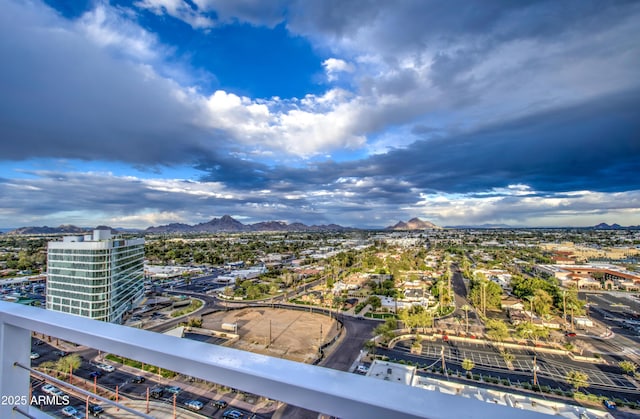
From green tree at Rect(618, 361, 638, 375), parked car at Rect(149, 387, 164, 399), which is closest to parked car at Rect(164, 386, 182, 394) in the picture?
parked car at Rect(149, 387, 164, 399)

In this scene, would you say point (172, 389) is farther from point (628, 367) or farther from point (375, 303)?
point (628, 367)

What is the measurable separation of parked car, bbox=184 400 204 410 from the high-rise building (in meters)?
5.98

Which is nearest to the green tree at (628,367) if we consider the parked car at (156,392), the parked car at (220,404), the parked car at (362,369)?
the parked car at (362,369)

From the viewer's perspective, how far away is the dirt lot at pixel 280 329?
839 cm

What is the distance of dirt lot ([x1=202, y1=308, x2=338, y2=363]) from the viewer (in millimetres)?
8391

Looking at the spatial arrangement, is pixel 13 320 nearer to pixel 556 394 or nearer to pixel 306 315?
pixel 556 394

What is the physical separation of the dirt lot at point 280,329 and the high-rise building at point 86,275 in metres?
3.07

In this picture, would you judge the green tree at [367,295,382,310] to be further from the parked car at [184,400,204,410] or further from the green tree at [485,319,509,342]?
the parked car at [184,400,204,410]

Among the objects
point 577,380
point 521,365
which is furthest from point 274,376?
point 521,365

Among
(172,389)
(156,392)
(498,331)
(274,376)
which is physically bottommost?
(498,331)

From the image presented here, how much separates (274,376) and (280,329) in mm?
10464

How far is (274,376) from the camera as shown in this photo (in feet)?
1.47

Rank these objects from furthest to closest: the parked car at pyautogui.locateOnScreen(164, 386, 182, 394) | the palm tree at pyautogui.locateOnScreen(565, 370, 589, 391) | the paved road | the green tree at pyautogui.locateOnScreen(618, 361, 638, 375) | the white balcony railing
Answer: the green tree at pyautogui.locateOnScreen(618, 361, 638, 375)
the paved road
the palm tree at pyautogui.locateOnScreen(565, 370, 589, 391)
the parked car at pyautogui.locateOnScreen(164, 386, 182, 394)
the white balcony railing

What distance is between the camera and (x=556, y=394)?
646 centimetres
